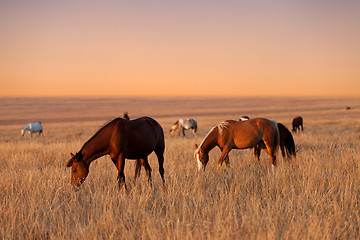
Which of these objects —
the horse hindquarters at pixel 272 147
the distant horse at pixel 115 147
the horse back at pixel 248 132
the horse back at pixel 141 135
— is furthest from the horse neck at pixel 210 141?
the distant horse at pixel 115 147

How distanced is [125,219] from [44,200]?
218cm

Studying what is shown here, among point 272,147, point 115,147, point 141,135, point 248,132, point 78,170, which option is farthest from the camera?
point 272,147

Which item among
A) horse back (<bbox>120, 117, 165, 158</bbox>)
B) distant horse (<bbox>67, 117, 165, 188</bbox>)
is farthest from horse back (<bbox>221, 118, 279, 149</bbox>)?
distant horse (<bbox>67, 117, 165, 188</bbox>)

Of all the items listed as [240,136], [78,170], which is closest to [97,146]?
[78,170]

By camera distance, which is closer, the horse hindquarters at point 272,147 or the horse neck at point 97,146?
the horse neck at point 97,146

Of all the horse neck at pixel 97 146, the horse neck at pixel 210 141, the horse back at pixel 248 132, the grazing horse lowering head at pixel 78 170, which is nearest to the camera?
the grazing horse lowering head at pixel 78 170

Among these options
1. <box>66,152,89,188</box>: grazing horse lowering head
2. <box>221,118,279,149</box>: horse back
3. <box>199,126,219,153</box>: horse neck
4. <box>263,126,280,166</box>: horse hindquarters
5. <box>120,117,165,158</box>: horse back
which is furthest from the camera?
<box>263,126,280,166</box>: horse hindquarters

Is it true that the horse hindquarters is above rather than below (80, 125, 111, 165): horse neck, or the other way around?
below

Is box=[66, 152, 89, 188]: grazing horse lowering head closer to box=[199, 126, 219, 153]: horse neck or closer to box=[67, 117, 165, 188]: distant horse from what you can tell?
box=[67, 117, 165, 188]: distant horse

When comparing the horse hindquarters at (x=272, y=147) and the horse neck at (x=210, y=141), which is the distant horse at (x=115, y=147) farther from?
the horse hindquarters at (x=272, y=147)

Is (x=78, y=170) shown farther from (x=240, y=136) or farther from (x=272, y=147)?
(x=272, y=147)

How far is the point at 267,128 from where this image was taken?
8.34 metres

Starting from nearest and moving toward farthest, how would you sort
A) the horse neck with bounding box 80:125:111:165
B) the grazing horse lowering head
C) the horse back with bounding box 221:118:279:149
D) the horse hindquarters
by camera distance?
the grazing horse lowering head, the horse neck with bounding box 80:125:111:165, the horse back with bounding box 221:118:279:149, the horse hindquarters

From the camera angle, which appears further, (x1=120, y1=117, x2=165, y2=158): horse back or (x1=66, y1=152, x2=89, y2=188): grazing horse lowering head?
(x1=120, y1=117, x2=165, y2=158): horse back
